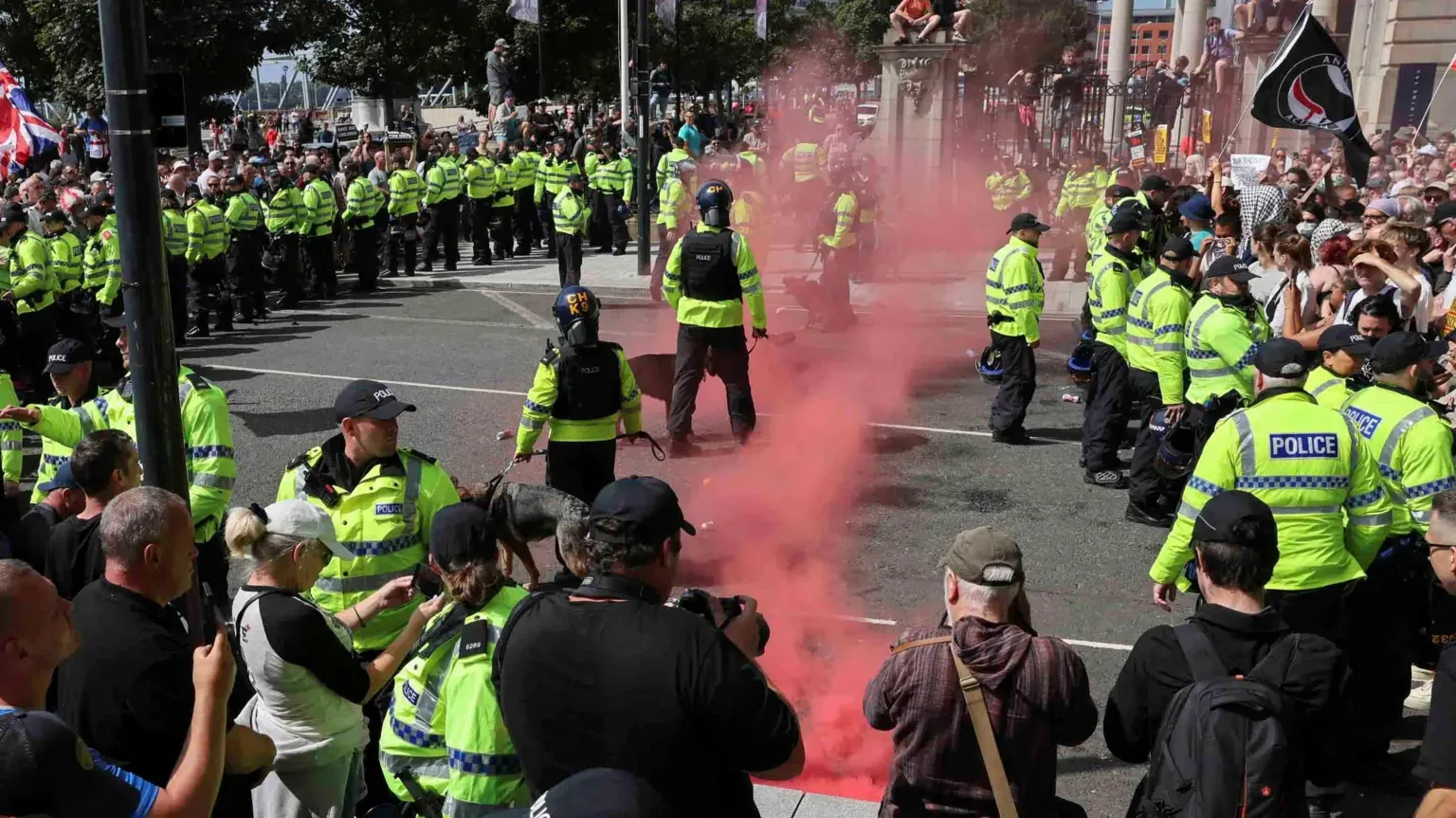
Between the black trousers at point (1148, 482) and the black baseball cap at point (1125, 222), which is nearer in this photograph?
the black trousers at point (1148, 482)

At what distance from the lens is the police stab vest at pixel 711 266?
10.3 m

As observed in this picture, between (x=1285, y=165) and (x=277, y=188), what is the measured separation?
16.0 meters

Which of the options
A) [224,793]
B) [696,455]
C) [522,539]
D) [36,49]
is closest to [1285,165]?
[696,455]

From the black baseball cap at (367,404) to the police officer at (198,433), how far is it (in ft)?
3.65

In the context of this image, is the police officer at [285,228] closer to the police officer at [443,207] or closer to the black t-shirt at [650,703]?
the police officer at [443,207]

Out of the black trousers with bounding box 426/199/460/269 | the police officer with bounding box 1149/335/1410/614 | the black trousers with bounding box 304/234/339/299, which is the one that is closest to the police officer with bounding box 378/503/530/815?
the police officer with bounding box 1149/335/1410/614

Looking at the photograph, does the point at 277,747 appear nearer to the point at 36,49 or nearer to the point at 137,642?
the point at 137,642

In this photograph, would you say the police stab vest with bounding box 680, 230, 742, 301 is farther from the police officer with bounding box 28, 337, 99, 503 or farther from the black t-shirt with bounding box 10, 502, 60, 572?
the black t-shirt with bounding box 10, 502, 60, 572

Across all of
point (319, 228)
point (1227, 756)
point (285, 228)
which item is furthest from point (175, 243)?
point (1227, 756)

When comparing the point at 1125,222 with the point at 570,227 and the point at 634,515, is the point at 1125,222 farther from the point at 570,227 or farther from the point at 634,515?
the point at 570,227

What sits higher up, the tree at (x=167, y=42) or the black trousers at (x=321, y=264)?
the tree at (x=167, y=42)

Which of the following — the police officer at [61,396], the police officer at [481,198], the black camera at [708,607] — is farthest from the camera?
the police officer at [481,198]

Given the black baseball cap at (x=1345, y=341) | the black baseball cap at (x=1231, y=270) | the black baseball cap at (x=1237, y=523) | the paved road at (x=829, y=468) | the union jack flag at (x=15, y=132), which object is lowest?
the paved road at (x=829, y=468)

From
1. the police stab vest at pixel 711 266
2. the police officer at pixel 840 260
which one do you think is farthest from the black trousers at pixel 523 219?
the police stab vest at pixel 711 266
